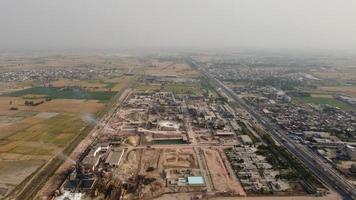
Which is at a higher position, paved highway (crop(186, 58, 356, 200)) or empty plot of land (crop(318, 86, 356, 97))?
empty plot of land (crop(318, 86, 356, 97))

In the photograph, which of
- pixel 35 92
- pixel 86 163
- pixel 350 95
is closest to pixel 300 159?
pixel 86 163

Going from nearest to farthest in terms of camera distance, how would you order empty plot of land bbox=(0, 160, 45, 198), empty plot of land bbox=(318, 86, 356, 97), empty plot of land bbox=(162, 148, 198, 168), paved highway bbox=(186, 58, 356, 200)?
1. empty plot of land bbox=(0, 160, 45, 198)
2. paved highway bbox=(186, 58, 356, 200)
3. empty plot of land bbox=(162, 148, 198, 168)
4. empty plot of land bbox=(318, 86, 356, 97)

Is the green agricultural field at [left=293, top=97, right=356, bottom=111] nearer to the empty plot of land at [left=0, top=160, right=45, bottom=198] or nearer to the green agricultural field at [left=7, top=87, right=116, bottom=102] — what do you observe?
the green agricultural field at [left=7, top=87, right=116, bottom=102]

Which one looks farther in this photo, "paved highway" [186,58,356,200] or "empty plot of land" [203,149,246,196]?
"paved highway" [186,58,356,200]

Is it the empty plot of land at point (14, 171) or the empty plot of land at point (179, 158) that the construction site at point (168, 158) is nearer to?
the empty plot of land at point (179, 158)

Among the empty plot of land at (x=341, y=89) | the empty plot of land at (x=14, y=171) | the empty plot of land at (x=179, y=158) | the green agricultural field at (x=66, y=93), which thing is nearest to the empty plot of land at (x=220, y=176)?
the empty plot of land at (x=179, y=158)

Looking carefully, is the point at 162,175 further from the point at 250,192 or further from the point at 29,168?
the point at 29,168

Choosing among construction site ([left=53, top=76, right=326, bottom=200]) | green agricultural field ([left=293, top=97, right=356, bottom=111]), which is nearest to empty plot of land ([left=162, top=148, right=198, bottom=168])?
construction site ([left=53, top=76, right=326, bottom=200])
